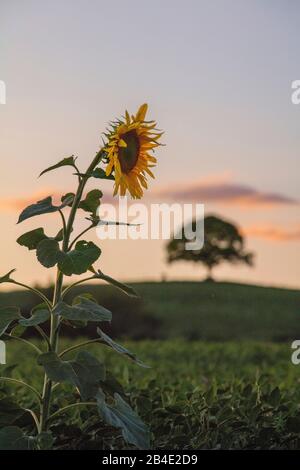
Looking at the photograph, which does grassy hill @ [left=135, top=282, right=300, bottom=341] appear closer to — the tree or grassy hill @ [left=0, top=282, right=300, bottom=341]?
grassy hill @ [left=0, top=282, right=300, bottom=341]

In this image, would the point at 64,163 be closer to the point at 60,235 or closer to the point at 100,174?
the point at 100,174

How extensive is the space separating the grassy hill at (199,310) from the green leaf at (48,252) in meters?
11.9

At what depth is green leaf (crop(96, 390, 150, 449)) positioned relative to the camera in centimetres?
345

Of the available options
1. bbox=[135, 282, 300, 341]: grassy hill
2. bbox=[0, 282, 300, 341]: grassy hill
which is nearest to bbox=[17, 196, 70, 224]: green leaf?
bbox=[0, 282, 300, 341]: grassy hill

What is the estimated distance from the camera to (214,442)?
4.13m

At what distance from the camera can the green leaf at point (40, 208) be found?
351cm

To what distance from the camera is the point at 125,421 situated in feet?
A: 11.6

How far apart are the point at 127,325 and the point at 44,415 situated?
13629 mm

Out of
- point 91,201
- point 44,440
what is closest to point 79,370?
point 44,440

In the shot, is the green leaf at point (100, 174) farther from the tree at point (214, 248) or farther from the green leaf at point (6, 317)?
the tree at point (214, 248)

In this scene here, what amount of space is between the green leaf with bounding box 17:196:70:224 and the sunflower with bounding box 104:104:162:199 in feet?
0.93

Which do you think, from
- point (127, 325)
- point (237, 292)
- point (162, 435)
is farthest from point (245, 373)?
point (237, 292)

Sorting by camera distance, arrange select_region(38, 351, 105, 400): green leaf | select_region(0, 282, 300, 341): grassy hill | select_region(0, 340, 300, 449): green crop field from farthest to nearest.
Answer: select_region(0, 282, 300, 341): grassy hill
select_region(0, 340, 300, 449): green crop field
select_region(38, 351, 105, 400): green leaf

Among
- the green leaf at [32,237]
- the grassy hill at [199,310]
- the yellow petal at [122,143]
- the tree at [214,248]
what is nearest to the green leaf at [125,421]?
the green leaf at [32,237]
